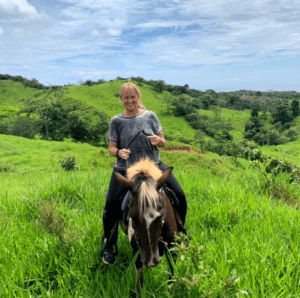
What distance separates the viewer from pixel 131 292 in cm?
307

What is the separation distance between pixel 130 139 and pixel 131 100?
0.55 m

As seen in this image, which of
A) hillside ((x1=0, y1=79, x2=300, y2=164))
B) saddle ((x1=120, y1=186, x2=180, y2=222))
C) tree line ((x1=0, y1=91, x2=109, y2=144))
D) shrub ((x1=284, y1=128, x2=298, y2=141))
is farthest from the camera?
hillside ((x1=0, y1=79, x2=300, y2=164))

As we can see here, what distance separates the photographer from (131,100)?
3197 millimetres

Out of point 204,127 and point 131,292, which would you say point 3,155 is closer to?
point 131,292

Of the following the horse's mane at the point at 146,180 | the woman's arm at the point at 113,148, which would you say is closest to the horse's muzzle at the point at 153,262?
the horse's mane at the point at 146,180

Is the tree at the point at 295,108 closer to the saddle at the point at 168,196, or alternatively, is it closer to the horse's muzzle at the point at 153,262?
the saddle at the point at 168,196

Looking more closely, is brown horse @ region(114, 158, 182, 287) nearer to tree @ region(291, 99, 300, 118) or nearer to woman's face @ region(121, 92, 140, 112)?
woman's face @ region(121, 92, 140, 112)

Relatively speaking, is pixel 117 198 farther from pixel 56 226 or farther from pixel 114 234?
pixel 56 226

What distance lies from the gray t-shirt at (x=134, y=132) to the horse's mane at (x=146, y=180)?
531mm

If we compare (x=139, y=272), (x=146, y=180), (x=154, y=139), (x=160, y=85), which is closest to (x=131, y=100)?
(x=154, y=139)

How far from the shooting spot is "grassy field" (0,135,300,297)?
2910mm

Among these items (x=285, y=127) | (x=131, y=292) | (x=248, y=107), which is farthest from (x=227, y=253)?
(x=248, y=107)

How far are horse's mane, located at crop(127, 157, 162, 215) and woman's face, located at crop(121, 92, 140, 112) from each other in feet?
3.15

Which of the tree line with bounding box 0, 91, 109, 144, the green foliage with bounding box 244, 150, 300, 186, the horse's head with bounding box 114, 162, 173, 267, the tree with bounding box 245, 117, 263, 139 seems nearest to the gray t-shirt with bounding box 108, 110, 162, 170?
the horse's head with bounding box 114, 162, 173, 267
